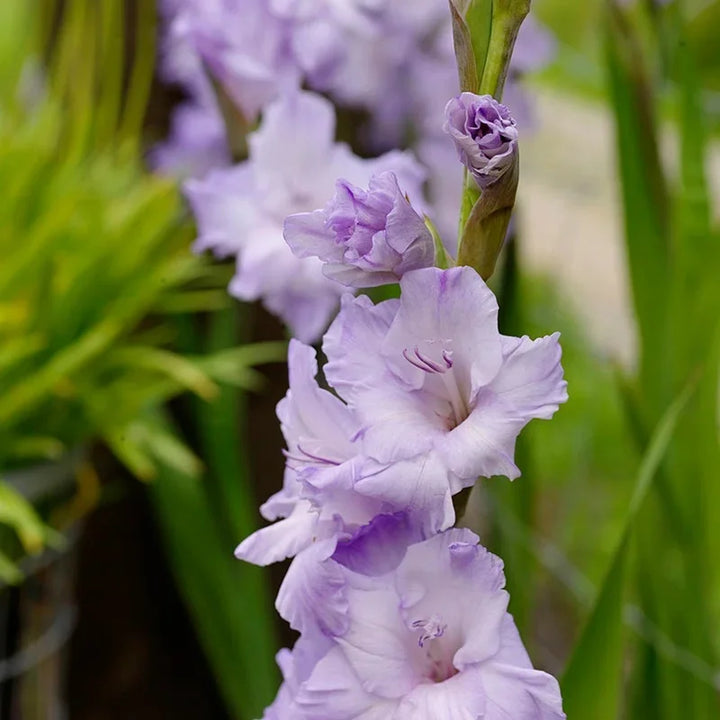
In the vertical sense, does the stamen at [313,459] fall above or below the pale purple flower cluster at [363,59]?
below

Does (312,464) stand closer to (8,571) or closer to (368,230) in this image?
(368,230)

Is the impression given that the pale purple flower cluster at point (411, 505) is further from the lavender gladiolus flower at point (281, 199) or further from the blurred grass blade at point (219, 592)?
the blurred grass blade at point (219, 592)

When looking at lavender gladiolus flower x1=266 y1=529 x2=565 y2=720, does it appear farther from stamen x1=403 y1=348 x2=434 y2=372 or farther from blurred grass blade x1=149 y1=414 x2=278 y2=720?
blurred grass blade x1=149 y1=414 x2=278 y2=720

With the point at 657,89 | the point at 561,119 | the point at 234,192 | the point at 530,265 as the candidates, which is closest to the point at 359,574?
the point at 234,192

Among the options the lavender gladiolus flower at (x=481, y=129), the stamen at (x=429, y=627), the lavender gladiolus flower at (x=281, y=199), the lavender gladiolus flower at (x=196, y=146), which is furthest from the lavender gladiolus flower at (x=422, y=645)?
the lavender gladiolus flower at (x=196, y=146)

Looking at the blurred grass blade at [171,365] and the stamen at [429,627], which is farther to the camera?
the blurred grass blade at [171,365]

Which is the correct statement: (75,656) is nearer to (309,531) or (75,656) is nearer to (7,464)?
(7,464)

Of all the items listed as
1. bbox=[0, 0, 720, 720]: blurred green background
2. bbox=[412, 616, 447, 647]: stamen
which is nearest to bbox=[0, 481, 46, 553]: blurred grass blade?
bbox=[0, 0, 720, 720]: blurred green background
